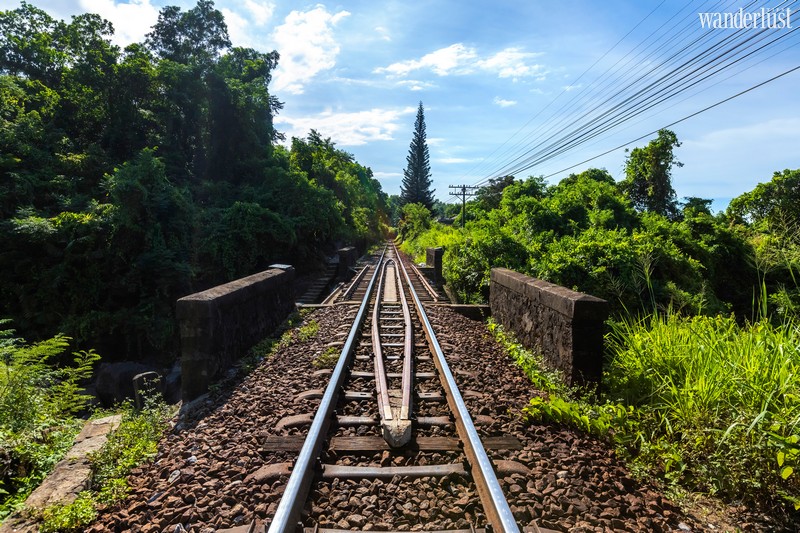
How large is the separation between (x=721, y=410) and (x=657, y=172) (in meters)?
25.7

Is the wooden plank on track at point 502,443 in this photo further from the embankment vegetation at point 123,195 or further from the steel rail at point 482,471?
the embankment vegetation at point 123,195

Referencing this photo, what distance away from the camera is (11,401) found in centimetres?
392

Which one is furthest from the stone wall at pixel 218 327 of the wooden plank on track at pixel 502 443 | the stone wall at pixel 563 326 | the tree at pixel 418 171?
the tree at pixel 418 171

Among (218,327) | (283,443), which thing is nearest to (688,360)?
(283,443)

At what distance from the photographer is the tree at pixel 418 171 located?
77.6 m

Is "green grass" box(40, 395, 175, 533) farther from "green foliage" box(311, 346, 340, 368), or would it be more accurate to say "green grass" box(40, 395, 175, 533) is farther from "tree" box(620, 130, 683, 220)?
"tree" box(620, 130, 683, 220)

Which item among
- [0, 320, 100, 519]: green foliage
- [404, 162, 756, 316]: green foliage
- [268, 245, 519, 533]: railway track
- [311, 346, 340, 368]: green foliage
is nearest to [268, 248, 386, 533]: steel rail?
[268, 245, 519, 533]: railway track

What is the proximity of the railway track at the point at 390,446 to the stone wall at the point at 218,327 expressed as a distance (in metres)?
1.47

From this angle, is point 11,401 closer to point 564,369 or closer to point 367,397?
point 367,397

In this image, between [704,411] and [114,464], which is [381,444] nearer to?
[114,464]

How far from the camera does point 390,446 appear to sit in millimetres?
3145

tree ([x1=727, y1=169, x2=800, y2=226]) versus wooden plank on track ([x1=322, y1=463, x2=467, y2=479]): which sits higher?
tree ([x1=727, y1=169, x2=800, y2=226])

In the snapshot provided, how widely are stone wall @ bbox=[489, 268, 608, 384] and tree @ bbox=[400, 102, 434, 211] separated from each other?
72172 millimetres

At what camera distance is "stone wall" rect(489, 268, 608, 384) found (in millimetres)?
4215
